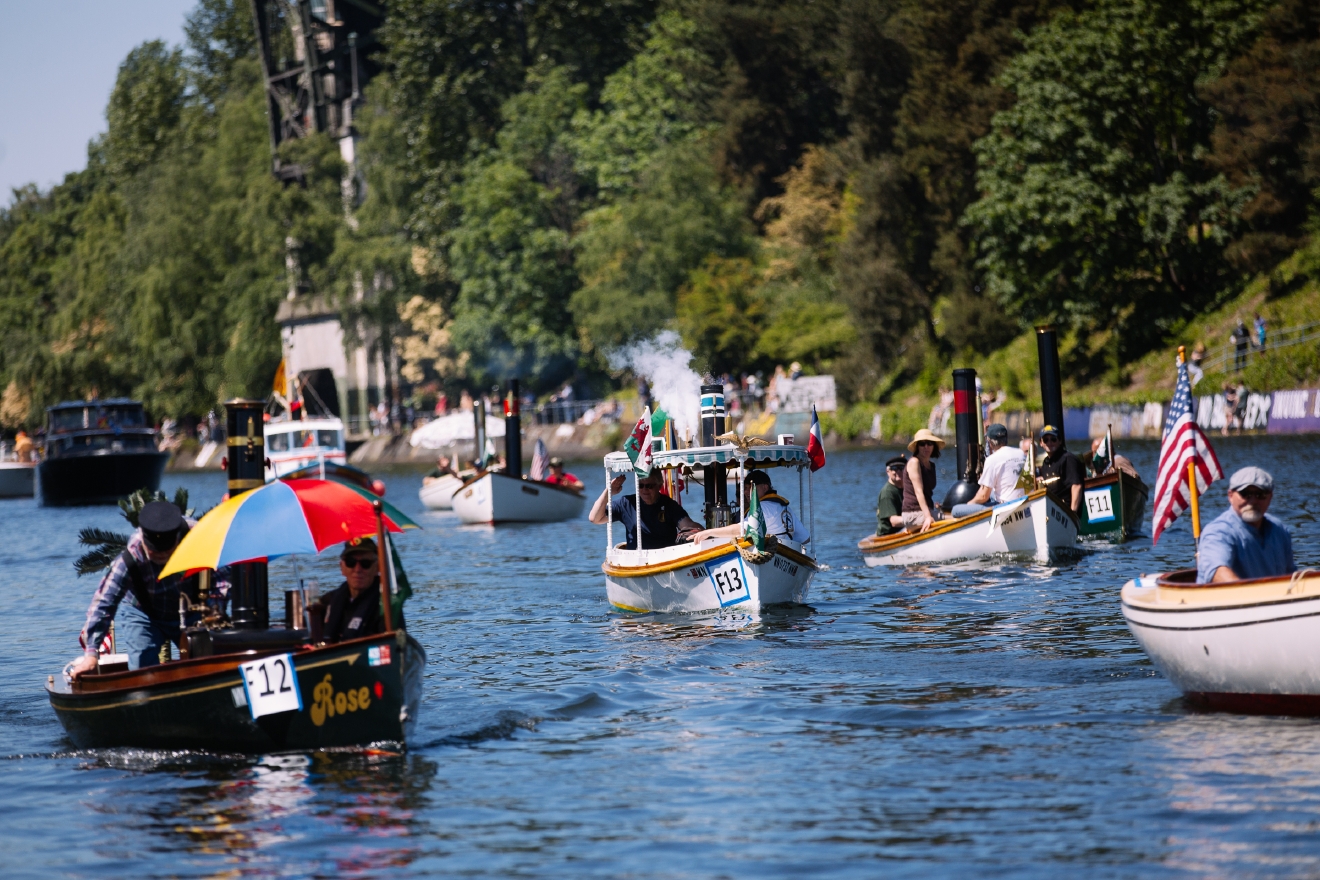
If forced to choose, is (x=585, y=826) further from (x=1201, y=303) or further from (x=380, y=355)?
(x=380, y=355)

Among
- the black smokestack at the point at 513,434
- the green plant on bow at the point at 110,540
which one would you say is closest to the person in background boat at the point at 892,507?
the green plant on bow at the point at 110,540

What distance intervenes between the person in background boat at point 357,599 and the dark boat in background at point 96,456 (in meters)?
48.1

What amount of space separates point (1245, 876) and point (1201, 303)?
172 feet

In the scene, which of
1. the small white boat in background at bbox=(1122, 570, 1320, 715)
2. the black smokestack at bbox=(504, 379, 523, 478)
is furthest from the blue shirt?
the black smokestack at bbox=(504, 379, 523, 478)

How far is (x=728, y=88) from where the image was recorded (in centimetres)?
8288

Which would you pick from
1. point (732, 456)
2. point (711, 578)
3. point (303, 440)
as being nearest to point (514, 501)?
point (303, 440)

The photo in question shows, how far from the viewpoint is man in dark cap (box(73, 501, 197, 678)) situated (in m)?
13.5

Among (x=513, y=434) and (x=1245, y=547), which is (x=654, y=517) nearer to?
(x=1245, y=547)

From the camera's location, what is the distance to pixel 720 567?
2009cm

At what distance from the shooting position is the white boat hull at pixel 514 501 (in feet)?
140

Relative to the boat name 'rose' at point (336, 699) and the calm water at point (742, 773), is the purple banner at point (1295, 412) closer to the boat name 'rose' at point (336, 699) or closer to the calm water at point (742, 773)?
the calm water at point (742, 773)

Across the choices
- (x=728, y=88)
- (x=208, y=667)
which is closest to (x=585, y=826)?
(x=208, y=667)

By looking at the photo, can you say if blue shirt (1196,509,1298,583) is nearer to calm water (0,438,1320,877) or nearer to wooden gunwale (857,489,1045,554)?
calm water (0,438,1320,877)

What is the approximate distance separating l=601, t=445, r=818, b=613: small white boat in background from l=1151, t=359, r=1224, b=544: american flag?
18.6 feet
